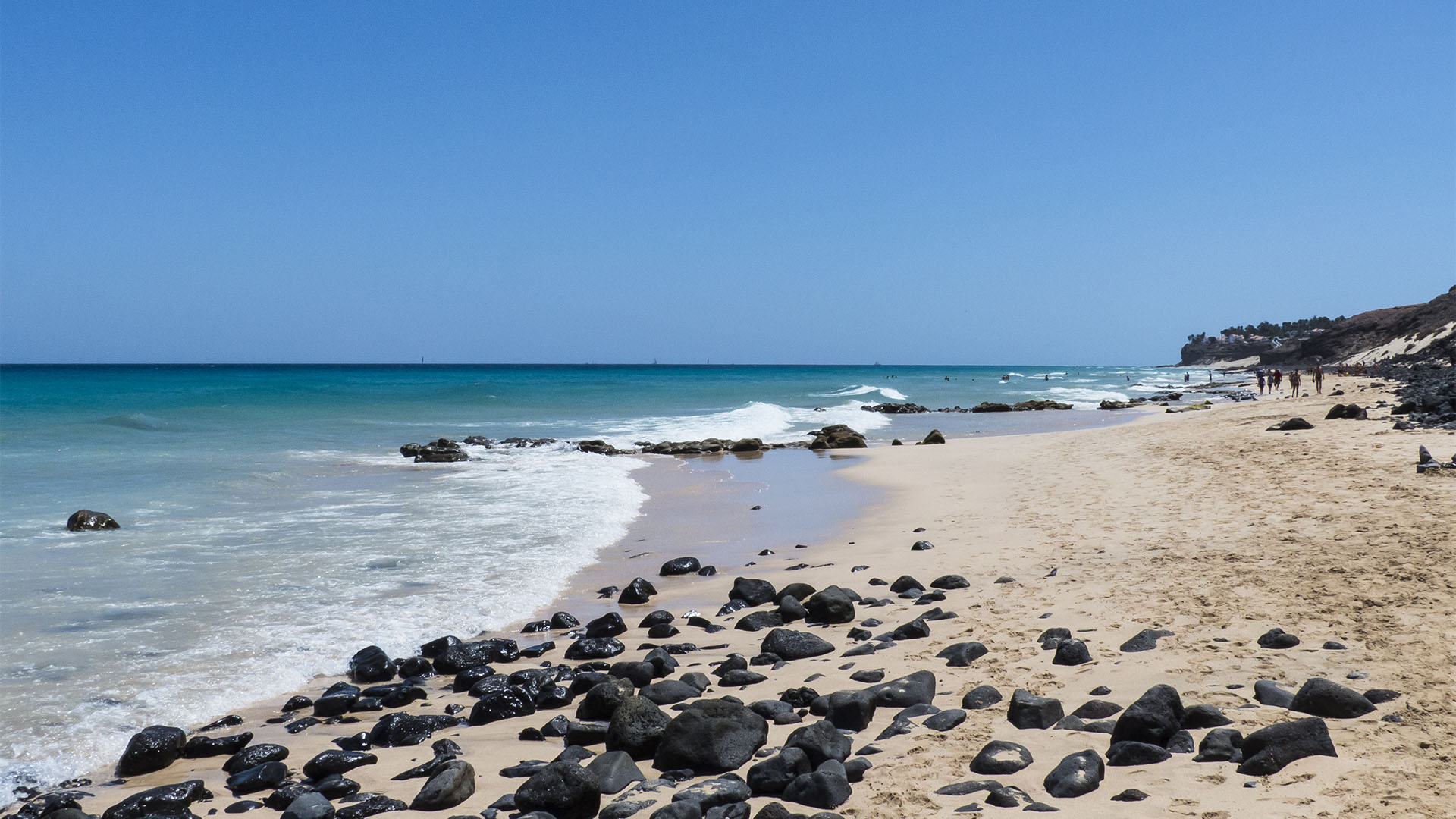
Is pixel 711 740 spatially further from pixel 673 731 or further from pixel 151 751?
pixel 151 751

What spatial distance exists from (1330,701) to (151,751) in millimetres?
6373

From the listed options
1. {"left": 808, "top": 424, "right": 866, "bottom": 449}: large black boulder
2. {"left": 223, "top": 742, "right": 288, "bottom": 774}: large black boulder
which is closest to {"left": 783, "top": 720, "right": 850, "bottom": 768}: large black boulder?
{"left": 223, "top": 742, "right": 288, "bottom": 774}: large black boulder

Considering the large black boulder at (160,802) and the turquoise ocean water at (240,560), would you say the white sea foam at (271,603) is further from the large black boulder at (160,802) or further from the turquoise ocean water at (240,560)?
the large black boulder at (160,802)

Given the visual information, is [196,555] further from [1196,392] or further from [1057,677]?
[1196,392]

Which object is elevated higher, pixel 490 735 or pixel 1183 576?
pixel 1183 576

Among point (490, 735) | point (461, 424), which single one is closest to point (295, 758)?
point (490, 735)

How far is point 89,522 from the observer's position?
40.6 feet

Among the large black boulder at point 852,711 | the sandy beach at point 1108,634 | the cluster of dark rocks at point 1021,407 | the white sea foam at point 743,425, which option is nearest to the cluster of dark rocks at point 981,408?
the cluster of dark rocks at point 1021,407

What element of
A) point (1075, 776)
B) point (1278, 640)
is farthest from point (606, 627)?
point (1278, 640)

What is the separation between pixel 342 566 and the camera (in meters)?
9.81

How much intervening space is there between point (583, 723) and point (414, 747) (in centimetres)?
101

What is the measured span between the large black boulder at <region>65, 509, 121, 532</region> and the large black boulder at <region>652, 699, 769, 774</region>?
1151cm

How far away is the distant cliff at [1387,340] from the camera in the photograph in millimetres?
55500

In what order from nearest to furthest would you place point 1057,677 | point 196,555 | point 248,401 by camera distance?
1. point 1057,677
2. point 196,555
3. point 248,401
